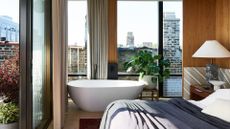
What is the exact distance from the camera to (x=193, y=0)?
5469 millimetres

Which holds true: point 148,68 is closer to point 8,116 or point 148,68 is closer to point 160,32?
point 160,32

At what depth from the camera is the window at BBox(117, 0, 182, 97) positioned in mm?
5777

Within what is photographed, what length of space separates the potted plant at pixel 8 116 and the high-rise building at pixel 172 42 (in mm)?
3822

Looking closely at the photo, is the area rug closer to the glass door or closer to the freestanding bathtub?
the freestanding bathtub

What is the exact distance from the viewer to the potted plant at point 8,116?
9.70ft

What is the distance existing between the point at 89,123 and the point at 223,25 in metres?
3.42

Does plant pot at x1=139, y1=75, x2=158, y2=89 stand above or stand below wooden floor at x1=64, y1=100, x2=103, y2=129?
above

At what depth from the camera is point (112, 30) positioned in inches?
216

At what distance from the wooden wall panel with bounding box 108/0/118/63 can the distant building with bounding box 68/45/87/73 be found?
0.65 meters

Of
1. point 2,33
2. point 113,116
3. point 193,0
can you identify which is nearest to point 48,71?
point 2,33

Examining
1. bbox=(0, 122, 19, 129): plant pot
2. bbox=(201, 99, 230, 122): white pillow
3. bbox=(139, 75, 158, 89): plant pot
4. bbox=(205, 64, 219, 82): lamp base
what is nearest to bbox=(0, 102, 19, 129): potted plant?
bbox=(0, 122, 19, 129): plant pot

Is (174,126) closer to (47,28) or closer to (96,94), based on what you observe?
(96,94)

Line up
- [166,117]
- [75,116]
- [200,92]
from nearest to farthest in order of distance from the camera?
[166,117]
[75,116]
[200,92]

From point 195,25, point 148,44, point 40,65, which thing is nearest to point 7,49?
point 40,65
